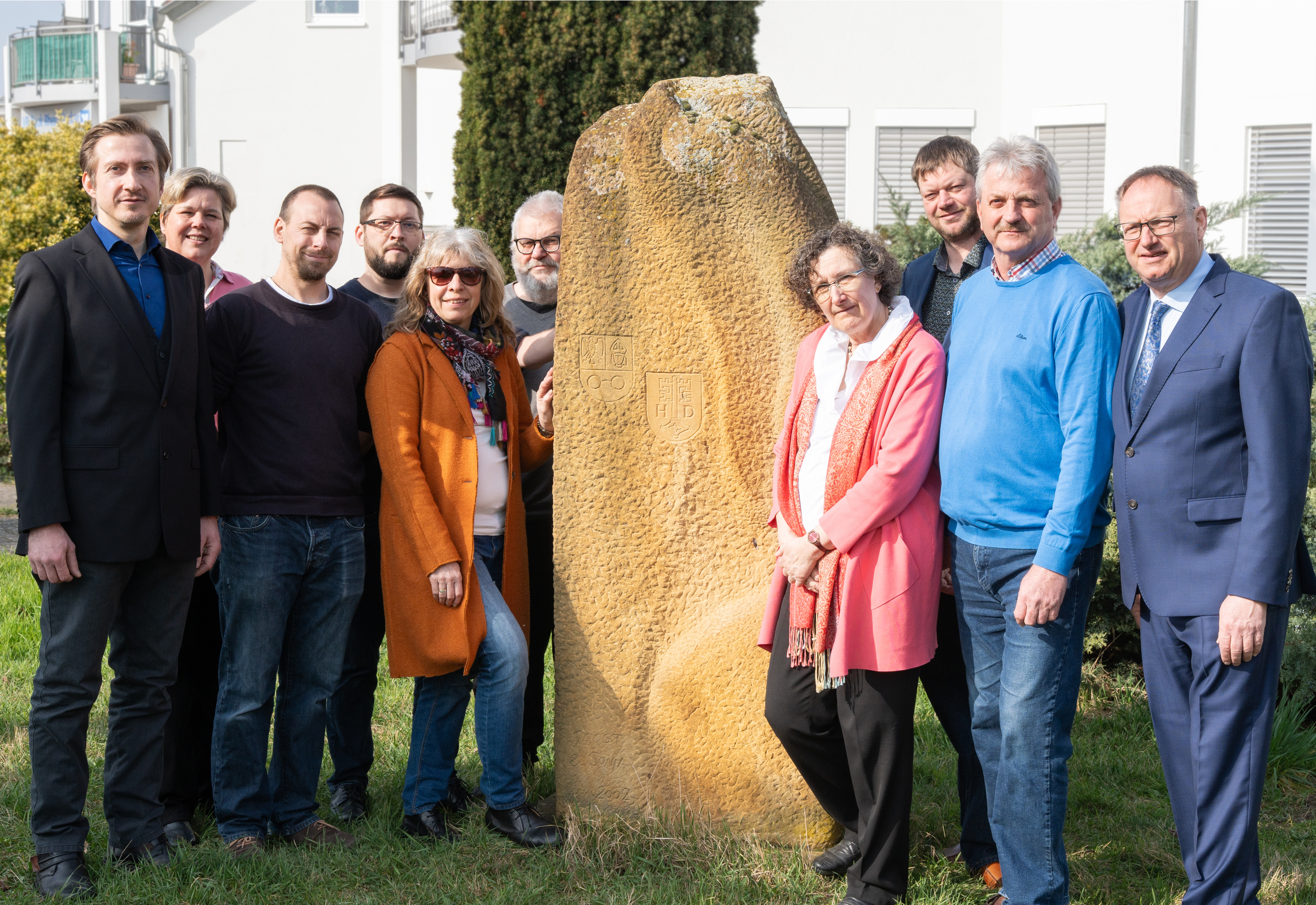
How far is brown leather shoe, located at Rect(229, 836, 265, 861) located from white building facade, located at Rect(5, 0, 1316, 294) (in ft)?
17.7

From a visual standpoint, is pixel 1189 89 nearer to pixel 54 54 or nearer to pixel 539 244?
pixel 539 244

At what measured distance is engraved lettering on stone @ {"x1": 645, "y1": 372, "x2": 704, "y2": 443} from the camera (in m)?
3.58

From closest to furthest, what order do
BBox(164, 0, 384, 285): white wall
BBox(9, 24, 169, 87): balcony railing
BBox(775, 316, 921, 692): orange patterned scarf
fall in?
BBox(775, 316, 921, 692): orange patterned scarf, BBox(164, 0, 384, 285): white wall, BBox(9, 24, 169, 87): balcony railing

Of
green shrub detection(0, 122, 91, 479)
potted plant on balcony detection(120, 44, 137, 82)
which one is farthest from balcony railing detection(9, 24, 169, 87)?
green shrub detection(0, 122, 91, 479)

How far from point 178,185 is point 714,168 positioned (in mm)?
1910

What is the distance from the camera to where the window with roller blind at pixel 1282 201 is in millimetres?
9734

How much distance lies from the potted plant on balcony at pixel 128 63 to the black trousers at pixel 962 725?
61.7 ft

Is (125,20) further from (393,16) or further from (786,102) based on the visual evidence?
(786,102)

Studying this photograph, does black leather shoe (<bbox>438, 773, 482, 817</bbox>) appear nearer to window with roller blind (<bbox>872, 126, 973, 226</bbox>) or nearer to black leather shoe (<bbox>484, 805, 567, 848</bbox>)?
black leather shoe (<bbox>484, 805, 567, 848</bbox>)

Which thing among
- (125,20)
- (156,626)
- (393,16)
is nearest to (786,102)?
(393,16)

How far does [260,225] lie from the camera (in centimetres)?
1702

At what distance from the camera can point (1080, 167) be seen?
11.0 m

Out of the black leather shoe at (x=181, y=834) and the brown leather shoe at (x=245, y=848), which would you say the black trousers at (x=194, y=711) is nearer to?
the black leather shoe at (x=181, y=834)

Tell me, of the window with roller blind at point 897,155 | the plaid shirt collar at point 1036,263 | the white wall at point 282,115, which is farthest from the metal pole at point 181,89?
the plaid shirt collar at point 1036,263
